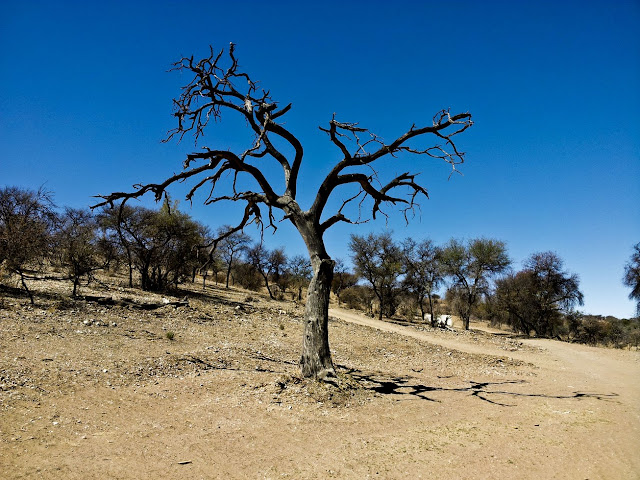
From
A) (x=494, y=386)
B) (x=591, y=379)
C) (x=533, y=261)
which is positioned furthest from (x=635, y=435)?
(x=533, y=261)

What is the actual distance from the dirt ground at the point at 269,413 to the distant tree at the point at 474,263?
1725 centimetres

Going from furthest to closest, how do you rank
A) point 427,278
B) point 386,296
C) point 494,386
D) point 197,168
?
point 386,296
point 427,278
point 494,386
point 197,168

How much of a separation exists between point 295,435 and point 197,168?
5242 millimetres

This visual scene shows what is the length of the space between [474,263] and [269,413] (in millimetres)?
25730

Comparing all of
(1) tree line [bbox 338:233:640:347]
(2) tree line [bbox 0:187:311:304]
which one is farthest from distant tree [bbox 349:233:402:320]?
(2) tree line [bbox 0:187:311:304]

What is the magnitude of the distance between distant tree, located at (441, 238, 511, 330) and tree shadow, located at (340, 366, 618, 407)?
20.4 m

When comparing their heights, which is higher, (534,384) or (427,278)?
(427,278)

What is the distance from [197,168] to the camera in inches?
291

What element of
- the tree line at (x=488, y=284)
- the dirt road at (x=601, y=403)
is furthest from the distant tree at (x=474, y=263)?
the dirt road at (x=601, y=403)

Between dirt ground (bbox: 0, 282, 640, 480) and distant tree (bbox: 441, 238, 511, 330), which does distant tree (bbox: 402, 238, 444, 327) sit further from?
dirt ground (bbox: 0, 282, 640, 480)

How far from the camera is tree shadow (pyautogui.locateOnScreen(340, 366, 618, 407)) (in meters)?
7.30

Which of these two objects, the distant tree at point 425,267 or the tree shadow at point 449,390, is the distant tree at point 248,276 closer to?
the distant tree at point 425,267

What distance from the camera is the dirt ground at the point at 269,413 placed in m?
4.17

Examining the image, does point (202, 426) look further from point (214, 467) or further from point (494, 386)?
point (494, 386)
